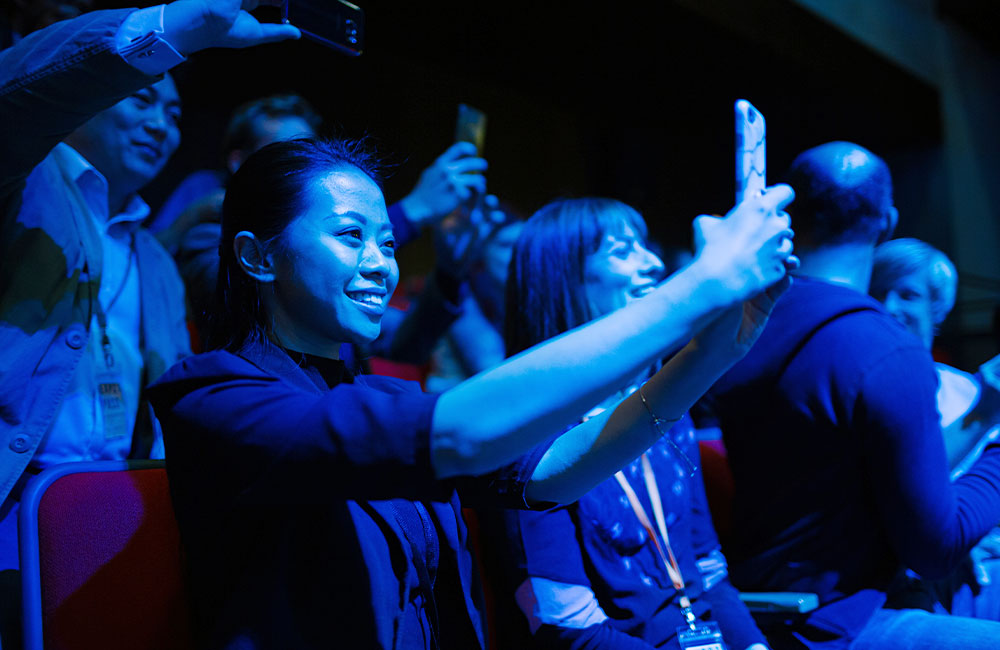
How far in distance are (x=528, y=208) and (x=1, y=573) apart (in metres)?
4.40

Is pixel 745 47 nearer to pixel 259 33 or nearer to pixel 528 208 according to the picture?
pixel 528 208

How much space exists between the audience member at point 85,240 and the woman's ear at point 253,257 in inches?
12.2

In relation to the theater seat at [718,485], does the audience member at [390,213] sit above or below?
above

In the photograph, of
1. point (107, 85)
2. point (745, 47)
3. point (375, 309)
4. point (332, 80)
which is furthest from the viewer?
point (745, 47)

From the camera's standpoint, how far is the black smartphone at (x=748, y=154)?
3.00 feet

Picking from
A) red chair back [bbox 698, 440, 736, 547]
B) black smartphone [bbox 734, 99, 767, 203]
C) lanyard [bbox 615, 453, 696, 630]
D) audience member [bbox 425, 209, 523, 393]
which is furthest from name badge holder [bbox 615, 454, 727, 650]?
audience member [bbox 425, 209, 523, 393]

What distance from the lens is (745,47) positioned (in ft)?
14.8

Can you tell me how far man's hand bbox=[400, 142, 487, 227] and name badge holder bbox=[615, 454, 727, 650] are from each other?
79 centimetres

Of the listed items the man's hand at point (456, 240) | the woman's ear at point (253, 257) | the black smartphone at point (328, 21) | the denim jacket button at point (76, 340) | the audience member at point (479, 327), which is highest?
the black smartphone at point (328, 21)

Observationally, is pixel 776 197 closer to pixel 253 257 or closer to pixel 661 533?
pixel 253 257

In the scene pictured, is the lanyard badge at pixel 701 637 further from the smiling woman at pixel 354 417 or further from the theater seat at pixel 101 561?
the theater seat at pixel 101 561

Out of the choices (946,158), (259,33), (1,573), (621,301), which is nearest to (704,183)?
(946,158)

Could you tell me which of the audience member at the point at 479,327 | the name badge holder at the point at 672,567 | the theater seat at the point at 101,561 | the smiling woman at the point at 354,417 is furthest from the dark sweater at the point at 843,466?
the audience member at the point at 479,327

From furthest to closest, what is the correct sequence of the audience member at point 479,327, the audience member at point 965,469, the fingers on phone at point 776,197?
1. the audience member at point 479,327
2. the audience member at point 965,469
3. the fingers on phone at point 776,197
